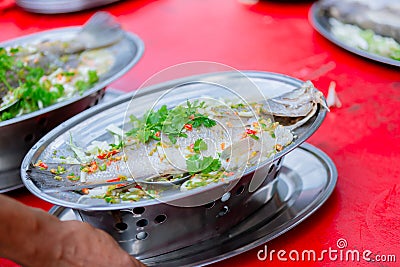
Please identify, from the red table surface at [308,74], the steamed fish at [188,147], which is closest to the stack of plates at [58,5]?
the red table surface at [308,74]

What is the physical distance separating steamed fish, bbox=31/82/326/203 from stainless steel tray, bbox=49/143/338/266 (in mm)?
150

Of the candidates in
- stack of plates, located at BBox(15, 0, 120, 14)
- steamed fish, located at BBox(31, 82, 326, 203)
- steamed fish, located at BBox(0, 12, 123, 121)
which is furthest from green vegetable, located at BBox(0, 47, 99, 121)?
stack of plates, located at BBox(15, 0, 120, 14)

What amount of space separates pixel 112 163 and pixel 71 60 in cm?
93

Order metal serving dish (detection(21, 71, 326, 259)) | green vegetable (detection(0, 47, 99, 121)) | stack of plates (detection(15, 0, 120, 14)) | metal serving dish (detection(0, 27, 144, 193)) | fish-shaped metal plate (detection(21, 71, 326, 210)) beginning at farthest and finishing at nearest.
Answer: stack of plates (detection(15, 0, 120, 14)) → green vegetable (detection(0, 47, 99, 121)) → metal serving dish (detection(0, 27, 144, 193)) → fish-shaped metal plate (detection(21, 71, 326, 210)) → metal serving dish (detection(21, 71, 326, 259))

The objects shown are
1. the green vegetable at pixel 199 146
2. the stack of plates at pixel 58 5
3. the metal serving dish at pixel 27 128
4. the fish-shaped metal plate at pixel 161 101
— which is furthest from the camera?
the stack of plates at pixel 58 5

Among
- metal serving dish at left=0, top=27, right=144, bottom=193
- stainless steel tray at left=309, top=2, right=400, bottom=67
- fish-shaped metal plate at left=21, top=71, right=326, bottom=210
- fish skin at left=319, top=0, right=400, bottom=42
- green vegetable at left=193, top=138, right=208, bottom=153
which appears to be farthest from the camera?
fish skin at left=319, top=0, right=400, bottom=42

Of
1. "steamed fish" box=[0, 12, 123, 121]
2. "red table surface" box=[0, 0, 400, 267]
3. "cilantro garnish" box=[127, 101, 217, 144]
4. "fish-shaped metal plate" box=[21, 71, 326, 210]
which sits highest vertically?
"cilantro garnish" box=[127, 101, 217, 144]

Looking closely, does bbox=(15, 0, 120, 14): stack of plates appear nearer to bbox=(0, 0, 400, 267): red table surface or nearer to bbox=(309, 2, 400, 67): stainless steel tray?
bbox=(0, 0, 400, 267): red table surface

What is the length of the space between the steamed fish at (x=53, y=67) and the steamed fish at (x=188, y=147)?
44 cm

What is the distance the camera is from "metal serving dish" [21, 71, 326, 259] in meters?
1.27

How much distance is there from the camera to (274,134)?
1459 millimetres

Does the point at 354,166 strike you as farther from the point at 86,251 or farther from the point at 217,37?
the point at 217,37

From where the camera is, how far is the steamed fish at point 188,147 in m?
1.37

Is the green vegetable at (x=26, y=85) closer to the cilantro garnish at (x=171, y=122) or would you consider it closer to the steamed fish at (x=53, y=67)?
the steamed fish at (x=53, y=67)
